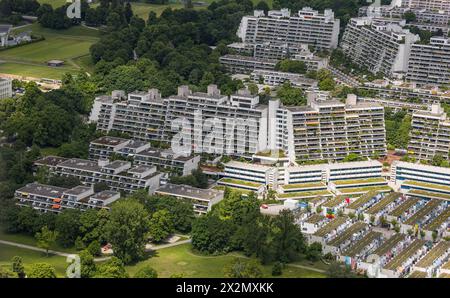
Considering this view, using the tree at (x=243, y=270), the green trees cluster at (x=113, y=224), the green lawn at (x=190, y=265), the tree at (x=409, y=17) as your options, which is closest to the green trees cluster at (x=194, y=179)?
the green trees cluster at (x=113, y=224)

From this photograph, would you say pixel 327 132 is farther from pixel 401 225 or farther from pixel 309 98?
pixel 401 225

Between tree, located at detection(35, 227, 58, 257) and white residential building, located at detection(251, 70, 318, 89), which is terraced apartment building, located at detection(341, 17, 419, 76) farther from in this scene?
tree, located at detection(35, 227, 58, 257)

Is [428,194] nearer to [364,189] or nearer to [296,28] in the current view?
[364,189]

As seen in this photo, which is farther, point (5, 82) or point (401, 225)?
point (5, 82)

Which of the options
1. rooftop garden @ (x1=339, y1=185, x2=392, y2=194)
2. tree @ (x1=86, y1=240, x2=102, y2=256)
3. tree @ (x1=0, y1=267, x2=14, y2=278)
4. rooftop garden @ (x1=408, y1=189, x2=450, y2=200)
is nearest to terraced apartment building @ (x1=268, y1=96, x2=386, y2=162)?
Answer: rooftop garden @ (x1=339, y1=185, x2=392, y2=194)

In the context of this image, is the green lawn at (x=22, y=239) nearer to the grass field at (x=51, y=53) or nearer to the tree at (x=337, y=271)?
the tree at (x=337, y=271)

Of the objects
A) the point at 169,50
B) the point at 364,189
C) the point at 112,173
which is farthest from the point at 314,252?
the point at 169,50
